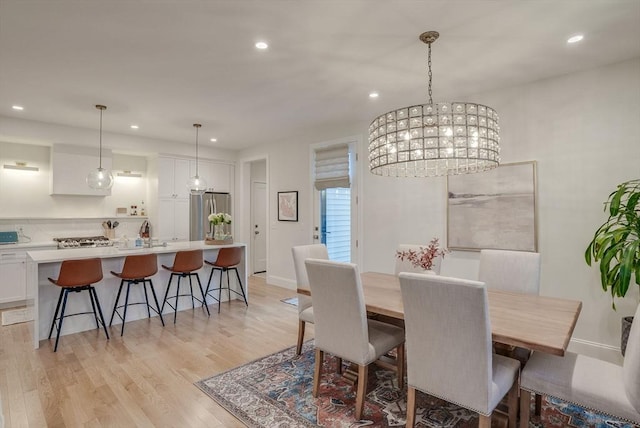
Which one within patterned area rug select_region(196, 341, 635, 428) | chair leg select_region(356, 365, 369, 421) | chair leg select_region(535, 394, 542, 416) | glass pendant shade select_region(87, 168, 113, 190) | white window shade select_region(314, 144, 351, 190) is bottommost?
patterned area rug select_region(196, 341, 635, 428)

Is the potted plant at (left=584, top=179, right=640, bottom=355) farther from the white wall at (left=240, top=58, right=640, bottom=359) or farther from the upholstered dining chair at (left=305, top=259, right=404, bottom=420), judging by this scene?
the upholstered dining chair at (left=305, top=259, right=404, bottom=420)

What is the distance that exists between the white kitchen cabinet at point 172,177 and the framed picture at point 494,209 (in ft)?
14.6

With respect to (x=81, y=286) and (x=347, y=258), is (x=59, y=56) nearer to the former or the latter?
(x=81, y=286)

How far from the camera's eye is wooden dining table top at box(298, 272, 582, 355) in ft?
5.43

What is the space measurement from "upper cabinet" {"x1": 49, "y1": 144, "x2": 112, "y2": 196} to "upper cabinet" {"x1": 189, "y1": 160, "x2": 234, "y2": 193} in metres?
1.56

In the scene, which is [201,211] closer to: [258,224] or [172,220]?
[172,220]

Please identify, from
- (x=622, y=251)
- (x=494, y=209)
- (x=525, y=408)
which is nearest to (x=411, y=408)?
(x=525, y=408)

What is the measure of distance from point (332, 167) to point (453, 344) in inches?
145

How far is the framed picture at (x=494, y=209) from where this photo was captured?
3440 millimetres

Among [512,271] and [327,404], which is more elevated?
[512,271]

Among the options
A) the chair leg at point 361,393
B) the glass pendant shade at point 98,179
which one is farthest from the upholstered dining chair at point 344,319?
the glass pendant shade at point 98,179

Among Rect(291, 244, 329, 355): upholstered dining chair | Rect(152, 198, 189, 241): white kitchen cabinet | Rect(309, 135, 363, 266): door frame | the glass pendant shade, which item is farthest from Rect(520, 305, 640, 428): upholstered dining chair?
Rect(152, 198, 189, 241): white kitchen cabinet

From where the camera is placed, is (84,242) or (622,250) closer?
(622,250)

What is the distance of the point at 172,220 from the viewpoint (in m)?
6.14
